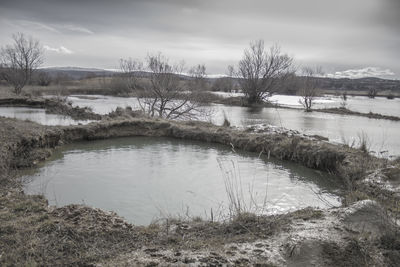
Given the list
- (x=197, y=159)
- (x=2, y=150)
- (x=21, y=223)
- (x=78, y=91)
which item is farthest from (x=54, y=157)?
(x=78, y=91)

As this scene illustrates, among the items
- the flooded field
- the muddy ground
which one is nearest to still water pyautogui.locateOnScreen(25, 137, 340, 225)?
the muddy ground

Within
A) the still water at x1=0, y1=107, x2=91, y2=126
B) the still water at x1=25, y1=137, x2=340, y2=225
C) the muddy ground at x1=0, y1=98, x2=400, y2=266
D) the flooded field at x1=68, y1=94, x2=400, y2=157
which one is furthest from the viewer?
the still water at x1=0, y1=107, x2=91, y2=126

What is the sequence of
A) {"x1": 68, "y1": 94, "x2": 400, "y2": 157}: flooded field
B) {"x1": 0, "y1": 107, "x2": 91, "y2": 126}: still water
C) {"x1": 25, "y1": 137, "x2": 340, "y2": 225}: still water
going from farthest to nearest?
1. {"x1": 0, "y1": 107, "x2": 91, "y2": 126}: still water
2. {"x1": 68, "y1": 94, "x2": 400, "y2": 157}: flooded field
3. {"x1": 25, "y1": 137, "x2": 340, "y2": 225}: still water

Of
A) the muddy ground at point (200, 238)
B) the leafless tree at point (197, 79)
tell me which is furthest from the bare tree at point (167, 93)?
the muddy ground at point (200, 238)

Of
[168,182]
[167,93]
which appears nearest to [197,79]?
[167,93]

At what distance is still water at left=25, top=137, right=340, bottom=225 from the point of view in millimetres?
6246

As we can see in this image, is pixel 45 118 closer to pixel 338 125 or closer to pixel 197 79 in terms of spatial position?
pixel 197 79

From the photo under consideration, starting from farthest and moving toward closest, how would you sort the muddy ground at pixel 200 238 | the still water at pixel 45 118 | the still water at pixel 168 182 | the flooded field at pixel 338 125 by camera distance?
the still water at pixel 45 118 → the flooded field at pixel 338 125 → the still water at pixel 168 182 → the muddy ground at pixel 200 238

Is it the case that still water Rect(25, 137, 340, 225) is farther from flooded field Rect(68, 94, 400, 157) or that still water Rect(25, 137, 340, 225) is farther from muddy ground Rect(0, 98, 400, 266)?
flooded field Rect(68, 94, 400, 157)

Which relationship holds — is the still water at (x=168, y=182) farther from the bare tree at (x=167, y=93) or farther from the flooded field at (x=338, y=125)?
the bare tree at (x=167, y=93)

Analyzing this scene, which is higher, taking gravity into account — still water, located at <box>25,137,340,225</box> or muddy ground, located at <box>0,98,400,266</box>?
muddy ground, located at <box>0,98,400,266</box>

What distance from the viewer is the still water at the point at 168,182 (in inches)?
246

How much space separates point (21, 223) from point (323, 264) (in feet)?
12.7

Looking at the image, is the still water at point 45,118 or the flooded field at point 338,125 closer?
the flooded field at point 338,125
